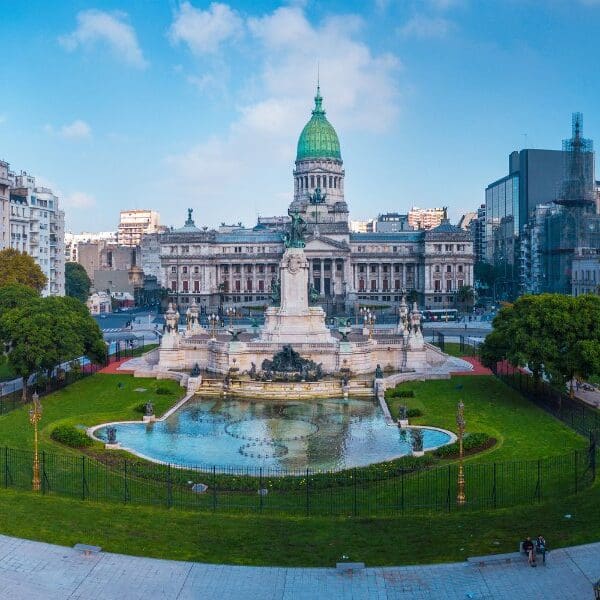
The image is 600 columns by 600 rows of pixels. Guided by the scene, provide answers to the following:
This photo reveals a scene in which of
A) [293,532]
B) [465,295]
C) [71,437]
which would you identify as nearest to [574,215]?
[465,295]

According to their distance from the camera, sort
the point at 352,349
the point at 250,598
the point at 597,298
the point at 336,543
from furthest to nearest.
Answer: the point at 352,349 → the point at 597,298 → the point at 336,543 → the point at 250,598

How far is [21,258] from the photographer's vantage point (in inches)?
3688

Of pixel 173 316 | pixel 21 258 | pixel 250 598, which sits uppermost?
pixel 21 258

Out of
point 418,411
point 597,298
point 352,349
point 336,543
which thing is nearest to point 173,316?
point 352,349

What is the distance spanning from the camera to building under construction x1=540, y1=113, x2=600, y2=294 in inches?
5689

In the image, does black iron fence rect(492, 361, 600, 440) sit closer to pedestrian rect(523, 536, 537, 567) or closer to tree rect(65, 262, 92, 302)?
pedestrian rect(523, 536, 537, 567)

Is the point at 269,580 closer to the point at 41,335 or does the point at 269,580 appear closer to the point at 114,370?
the point at 41,335

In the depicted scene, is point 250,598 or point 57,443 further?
point 57,443

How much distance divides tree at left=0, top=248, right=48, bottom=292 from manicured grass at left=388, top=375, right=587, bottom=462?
50.8 m

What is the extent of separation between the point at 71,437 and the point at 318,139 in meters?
150

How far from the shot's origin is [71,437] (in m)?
41.3

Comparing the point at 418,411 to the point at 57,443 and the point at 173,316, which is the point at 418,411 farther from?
the point at 173,316

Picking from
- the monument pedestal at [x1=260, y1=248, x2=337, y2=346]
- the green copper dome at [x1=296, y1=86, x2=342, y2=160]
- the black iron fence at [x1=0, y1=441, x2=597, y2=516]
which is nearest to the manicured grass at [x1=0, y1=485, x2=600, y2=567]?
the black iron fence at [x1=0, y1=441, x2=597, y2=516]

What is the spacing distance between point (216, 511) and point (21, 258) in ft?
A: 233
